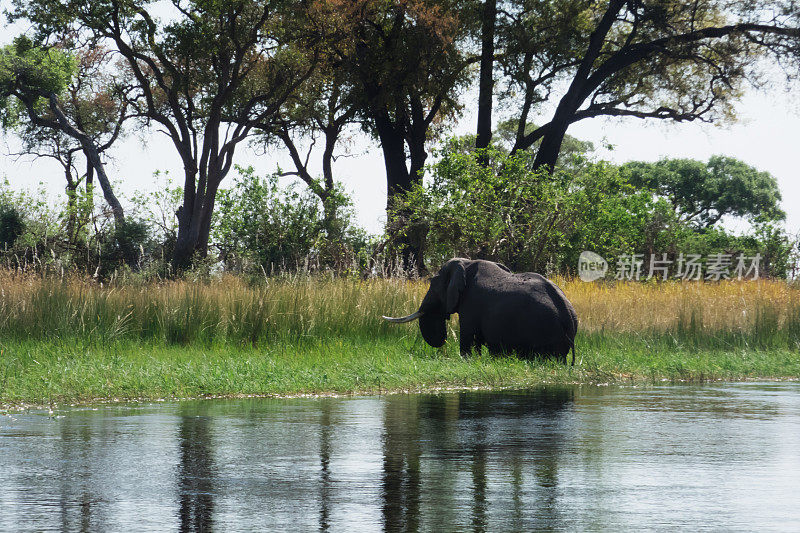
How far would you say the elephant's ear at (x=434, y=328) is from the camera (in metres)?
15.9

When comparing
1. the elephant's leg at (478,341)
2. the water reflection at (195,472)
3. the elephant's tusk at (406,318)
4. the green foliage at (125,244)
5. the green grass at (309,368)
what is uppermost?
the green foliage at (125,244)

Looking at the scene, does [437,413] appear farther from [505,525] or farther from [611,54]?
[611,54]

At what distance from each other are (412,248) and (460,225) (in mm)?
5031

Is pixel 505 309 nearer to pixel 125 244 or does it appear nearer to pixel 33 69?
pixel 125 244

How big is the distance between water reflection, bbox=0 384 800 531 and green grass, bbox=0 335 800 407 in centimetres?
93

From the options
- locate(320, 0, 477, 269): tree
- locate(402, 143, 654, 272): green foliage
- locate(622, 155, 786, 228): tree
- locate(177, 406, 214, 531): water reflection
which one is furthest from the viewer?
locate(622, 155, 786, 228): tree

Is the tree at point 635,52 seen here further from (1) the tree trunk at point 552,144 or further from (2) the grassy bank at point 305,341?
(2) the grassy bank at point 305,341

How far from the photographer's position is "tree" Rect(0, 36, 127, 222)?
35969 millimetres

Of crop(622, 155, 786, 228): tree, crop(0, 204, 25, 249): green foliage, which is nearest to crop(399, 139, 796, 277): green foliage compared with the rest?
crop(0, 204, 25, 249): green foliage

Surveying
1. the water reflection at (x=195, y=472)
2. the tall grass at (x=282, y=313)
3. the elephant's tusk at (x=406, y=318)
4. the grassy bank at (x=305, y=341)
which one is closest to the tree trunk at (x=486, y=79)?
the grassy bank at (x=305, y=341)

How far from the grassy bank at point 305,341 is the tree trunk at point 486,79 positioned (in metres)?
13.1

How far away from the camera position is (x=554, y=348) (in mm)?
14516

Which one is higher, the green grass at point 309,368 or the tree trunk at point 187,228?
the tree trunk at point 187,228

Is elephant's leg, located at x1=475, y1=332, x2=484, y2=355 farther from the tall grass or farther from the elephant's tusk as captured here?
the tall grass
